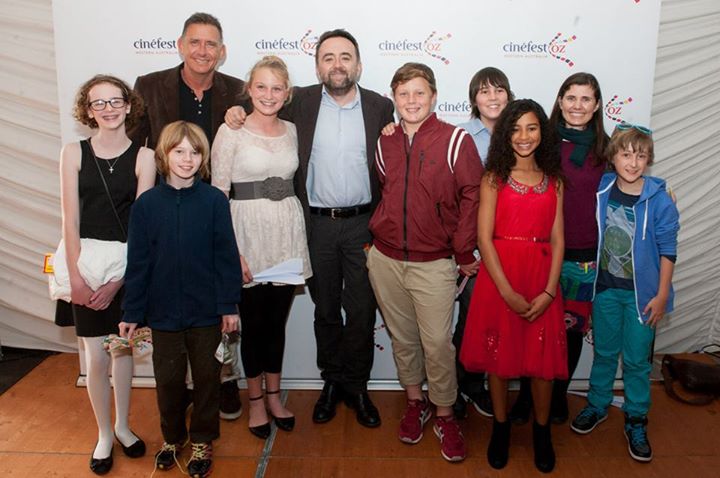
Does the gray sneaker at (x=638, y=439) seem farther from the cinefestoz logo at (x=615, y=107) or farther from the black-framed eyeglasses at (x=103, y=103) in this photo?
the black-framed eyeglasses at (x=103, y=103)

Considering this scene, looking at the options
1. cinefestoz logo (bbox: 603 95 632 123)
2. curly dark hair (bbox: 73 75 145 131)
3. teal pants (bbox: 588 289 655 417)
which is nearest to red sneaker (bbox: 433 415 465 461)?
teal pants (bbox: 588 289 655 417)

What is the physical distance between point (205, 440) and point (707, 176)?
3.31m

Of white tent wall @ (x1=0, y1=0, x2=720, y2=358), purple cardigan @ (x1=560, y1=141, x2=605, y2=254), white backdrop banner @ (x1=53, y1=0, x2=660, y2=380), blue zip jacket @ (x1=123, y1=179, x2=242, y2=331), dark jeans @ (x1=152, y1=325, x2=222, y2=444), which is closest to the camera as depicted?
blue zip jacket @ (x1=123, y1=179, x2=242, y2=331)

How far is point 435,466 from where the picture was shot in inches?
114

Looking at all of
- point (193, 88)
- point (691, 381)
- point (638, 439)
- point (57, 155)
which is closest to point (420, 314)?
point (638, 439)

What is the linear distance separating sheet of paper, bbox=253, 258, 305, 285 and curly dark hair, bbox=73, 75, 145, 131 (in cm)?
89

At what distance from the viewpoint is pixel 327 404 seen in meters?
3.31

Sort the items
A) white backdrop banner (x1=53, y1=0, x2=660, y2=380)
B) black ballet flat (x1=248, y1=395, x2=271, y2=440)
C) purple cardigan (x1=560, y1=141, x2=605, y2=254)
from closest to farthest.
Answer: purple cardigan (x1=560, y1=141, x2=605, y2=254)
black ballet flat (x1=248, y1=395, x2=271, y2=440)
white backdrop banner (x1=53, y1=0, x2=660, y2=380)

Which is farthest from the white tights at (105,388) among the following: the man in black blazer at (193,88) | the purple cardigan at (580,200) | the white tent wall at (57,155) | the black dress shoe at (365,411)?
the purple cardigan at (580,200)

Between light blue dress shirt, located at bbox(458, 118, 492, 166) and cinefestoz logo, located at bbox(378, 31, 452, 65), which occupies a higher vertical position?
cinefestoz logo, located at bbox(378, 31, 452, 65)

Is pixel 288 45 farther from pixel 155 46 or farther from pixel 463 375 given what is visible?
pixel 463 375

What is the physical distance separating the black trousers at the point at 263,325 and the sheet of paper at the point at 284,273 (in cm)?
7

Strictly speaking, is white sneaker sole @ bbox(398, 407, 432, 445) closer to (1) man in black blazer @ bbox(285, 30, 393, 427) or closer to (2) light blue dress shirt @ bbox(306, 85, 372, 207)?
(1) man in black blazer @ bbox(285, 30, 393, 427)

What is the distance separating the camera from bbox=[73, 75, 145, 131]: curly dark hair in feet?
8.74
